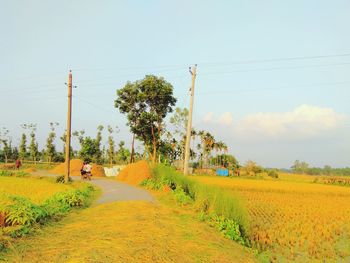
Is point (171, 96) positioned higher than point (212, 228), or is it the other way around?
point (171, 96)

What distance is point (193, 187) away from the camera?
14727 millimetres

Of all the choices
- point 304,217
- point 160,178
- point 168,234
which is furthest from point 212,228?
point 160,178

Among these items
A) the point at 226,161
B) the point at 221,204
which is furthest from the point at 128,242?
the point at 226,161

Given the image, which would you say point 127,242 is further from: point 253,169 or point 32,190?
point 253,169

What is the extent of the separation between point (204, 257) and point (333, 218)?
37.5 ft

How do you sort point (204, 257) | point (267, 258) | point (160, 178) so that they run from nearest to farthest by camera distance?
point (204, 257) → point (267, 258) → point (160, 178)

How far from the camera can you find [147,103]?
139 feet

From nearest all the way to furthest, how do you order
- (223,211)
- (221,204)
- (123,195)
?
(223,211)
(221,204)
(123,195)

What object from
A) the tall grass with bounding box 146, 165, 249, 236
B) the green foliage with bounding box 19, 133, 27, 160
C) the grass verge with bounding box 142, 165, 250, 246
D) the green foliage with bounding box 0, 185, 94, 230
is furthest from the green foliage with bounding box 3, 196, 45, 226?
the green foliage with bounding box 19, 133, 27, 160

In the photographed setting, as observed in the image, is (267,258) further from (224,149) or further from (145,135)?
(224,149)

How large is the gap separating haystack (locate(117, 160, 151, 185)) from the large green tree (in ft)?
49.7

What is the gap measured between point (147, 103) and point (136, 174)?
19161 mm

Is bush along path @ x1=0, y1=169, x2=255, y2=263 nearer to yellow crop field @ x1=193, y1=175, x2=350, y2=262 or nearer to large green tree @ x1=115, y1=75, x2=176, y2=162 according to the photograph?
yellow crop field @ x1=193, y1=175, x2=350, y2=262

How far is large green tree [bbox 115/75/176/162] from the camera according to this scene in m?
41.5
